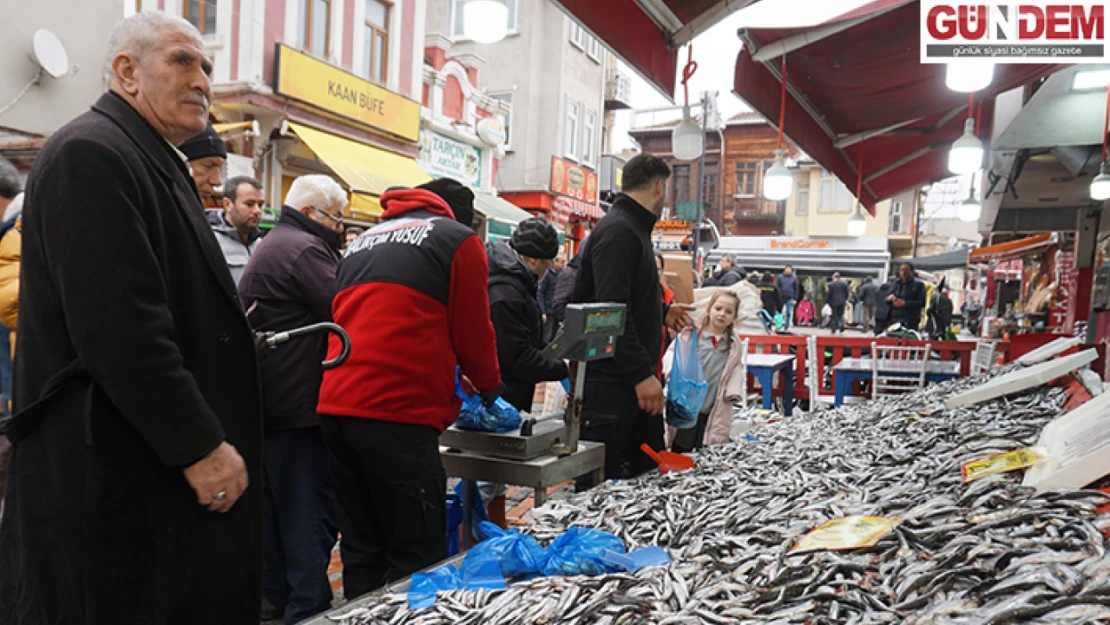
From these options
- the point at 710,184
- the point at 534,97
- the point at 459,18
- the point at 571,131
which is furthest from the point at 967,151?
the point at 710,184

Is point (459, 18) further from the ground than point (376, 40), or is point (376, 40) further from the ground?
point (459, 18)

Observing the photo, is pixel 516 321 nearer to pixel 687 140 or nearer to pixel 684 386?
pixel 684 386

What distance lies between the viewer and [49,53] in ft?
32.7

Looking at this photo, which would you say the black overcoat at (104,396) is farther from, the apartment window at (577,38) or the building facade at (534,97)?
the apartment window at (577,38)

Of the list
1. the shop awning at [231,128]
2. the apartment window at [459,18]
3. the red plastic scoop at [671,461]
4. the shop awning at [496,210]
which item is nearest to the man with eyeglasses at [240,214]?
the red plastic scoop at [671,461]

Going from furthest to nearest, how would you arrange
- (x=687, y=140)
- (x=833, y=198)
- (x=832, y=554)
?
(x=833, y=198) → (x=687, y=140) → (x=832, y=554)

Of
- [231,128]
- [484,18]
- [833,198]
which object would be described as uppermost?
[833,198]

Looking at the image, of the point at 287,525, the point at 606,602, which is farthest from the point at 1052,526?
the point at 287,525

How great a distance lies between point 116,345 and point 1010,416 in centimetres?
464

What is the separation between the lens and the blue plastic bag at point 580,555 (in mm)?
2668

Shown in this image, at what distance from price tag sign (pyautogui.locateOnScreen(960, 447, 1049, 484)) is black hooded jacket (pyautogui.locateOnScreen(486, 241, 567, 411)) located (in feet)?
6.70

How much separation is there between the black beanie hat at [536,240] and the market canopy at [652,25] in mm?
1339

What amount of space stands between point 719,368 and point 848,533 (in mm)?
3333

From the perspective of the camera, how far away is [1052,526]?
7.43ft
